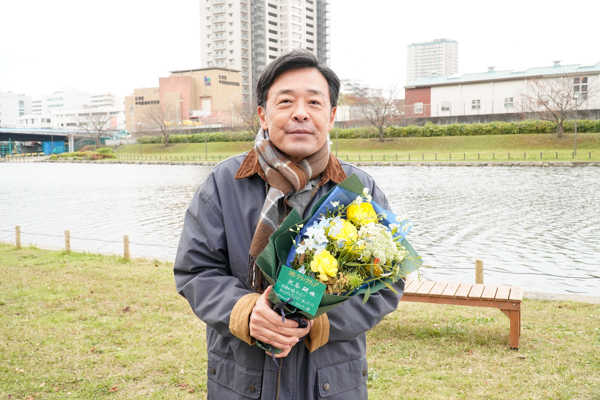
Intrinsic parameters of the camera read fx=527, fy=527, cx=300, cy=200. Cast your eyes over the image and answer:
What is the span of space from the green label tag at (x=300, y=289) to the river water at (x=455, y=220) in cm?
755

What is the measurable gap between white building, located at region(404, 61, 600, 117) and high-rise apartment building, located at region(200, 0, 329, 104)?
53.0 m

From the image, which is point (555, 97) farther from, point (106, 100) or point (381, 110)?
point (106, 100)

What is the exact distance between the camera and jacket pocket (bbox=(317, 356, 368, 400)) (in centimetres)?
211

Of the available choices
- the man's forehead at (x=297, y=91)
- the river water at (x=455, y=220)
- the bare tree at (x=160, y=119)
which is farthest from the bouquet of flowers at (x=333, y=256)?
the bare tree at (x=160, y=119)

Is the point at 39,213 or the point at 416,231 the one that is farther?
the point at 39,213

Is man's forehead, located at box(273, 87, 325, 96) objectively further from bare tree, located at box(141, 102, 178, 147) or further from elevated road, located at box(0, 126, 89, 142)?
elevated road, located at box(0, 126, 89, 142)

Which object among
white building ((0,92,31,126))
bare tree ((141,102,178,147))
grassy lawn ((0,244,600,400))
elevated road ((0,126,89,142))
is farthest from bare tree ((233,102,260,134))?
white building ((0,92,31,126))

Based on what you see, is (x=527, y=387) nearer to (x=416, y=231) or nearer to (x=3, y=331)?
(x=3, y=331)

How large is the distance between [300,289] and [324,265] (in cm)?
11

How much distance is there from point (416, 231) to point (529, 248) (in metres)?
3.02

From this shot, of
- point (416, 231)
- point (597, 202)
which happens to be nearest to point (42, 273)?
point (416, 231)

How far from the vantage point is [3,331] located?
18.7 ft

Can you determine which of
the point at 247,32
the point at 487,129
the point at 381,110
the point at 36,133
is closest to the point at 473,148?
the point at 487,129

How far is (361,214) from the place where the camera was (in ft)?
6.41
